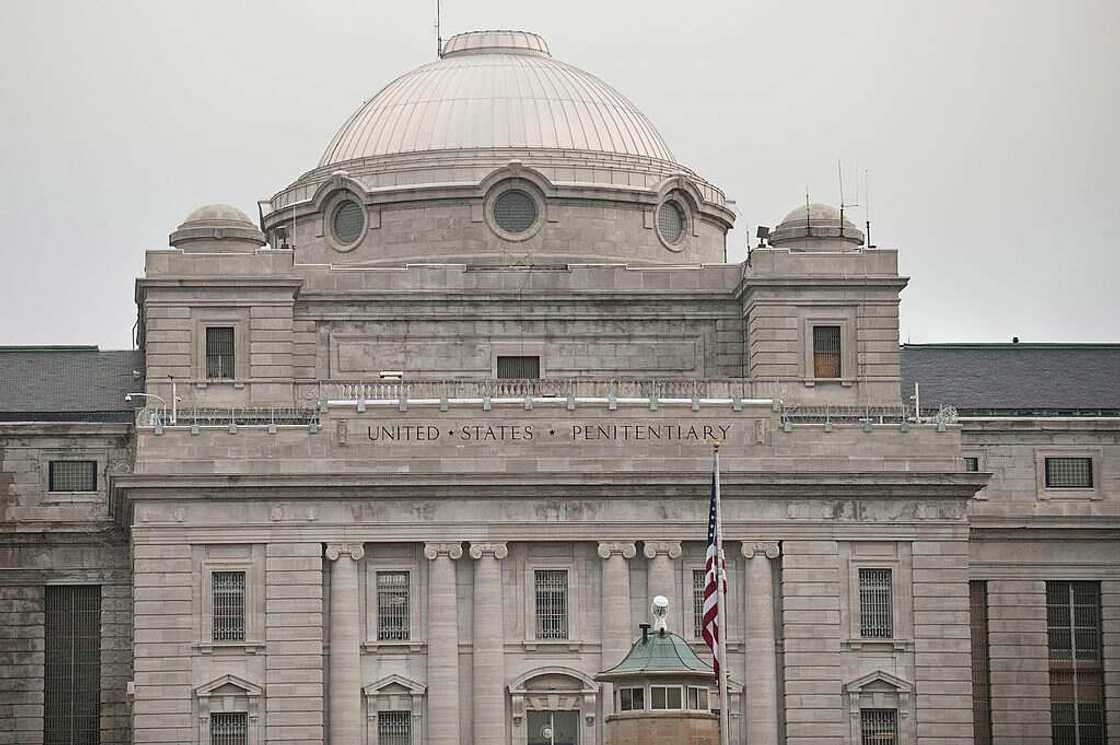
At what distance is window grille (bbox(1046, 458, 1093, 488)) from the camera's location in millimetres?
111312

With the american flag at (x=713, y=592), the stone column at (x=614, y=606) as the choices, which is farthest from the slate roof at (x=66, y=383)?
the american flag at (x=713, y=592)

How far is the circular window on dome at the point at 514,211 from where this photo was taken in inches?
4429

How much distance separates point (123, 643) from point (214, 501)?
12.9 meters

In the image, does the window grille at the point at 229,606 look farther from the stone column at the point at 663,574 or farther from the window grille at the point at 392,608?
the stone column at the point at 663,574

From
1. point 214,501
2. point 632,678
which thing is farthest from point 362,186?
point 632,678

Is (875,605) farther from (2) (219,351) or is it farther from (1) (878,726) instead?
(2) (219,351)

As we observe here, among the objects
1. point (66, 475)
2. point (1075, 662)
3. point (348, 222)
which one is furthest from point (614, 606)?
point (66, 475)

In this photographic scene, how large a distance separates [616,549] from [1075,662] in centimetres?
2022

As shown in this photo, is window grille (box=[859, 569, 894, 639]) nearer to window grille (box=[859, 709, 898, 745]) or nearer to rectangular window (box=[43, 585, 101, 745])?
window grille (box=[859, 709, 898, 745])

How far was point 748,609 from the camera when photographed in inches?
3875

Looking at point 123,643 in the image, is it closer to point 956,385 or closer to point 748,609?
point 748,609

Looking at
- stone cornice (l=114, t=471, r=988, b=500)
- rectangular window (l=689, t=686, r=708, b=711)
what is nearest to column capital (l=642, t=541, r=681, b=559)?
stone cornice (l=114, t=471, r=988, b=500)

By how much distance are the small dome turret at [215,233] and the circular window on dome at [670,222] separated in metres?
15.0

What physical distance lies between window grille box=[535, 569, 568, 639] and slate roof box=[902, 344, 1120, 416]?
705 inches
